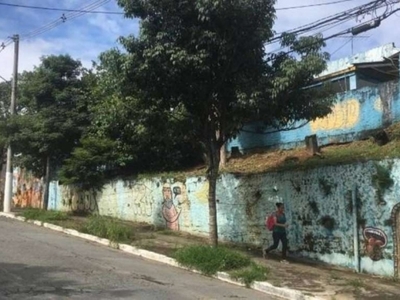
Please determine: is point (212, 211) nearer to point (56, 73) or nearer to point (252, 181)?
point (252, 181)

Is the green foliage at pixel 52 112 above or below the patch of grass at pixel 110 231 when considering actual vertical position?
above

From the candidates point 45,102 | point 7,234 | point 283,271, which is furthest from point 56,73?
point 283,271

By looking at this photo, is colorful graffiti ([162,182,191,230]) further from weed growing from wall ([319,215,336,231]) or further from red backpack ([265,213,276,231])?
weed growing from wall ([319,215,336,231])

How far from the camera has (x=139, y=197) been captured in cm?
2050

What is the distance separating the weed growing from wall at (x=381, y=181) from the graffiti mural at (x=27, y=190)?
24.0 meters

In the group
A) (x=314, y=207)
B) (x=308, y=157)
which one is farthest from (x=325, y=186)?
(x=308, y=157)

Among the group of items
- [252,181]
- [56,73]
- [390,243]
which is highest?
[56,73]

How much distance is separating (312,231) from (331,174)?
147 centimetres

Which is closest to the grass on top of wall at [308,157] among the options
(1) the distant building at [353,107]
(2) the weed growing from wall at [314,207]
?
(1) the distant building at [353,107]

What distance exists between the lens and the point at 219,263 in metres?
11.1

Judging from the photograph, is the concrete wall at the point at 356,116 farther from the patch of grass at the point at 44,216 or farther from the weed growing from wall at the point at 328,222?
the patch of grass at the point at 44,216

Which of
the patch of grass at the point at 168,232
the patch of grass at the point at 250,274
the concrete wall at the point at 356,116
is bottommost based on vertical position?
the patch of grass at the point at 250,274

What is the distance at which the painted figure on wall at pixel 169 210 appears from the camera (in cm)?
1823

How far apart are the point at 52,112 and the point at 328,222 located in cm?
1486
